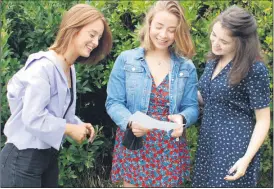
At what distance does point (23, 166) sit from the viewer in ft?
9.01

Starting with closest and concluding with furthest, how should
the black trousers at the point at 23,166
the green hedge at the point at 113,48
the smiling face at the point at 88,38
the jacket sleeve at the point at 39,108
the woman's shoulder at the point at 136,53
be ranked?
1. the jacket sleeve at the point at 39,108
2. the black trousers at the point at 23,166
3. the smiling face at the point at 88,38
4. the woman's shoulder at the point at 136,53
5. the green hedge at the point at 113,48

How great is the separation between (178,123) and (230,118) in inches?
12.5

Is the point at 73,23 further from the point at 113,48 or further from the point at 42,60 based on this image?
the point at 113,48

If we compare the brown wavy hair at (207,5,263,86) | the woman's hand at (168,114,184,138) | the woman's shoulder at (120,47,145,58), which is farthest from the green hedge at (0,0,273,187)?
the brown wavy hair at (207,5,263,86)

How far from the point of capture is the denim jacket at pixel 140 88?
3.17m

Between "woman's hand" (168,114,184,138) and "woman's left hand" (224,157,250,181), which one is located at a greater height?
"woman's hand" (168,114,184,138)

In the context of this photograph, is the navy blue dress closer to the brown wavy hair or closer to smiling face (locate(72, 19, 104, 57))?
the brown wavy hair

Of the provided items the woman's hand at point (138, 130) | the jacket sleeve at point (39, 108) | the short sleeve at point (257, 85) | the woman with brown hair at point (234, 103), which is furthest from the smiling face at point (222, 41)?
the jacket sleeve at point (39, 108)

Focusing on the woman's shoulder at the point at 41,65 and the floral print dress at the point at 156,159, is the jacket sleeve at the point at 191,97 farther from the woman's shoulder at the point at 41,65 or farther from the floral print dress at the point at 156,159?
the woman's shoulder at the point at 41,65

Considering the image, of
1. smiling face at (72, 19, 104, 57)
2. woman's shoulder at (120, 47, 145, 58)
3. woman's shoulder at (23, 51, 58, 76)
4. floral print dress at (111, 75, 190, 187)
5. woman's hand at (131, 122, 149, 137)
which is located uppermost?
smiling face at (72, 19, 104, 57)

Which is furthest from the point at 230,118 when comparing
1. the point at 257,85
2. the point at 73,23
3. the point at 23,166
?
the point at 23,166

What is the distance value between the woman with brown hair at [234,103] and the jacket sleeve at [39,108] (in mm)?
973

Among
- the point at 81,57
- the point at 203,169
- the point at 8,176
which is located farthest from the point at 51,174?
the point at 203,169

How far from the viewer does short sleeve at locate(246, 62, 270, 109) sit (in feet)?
9.80
